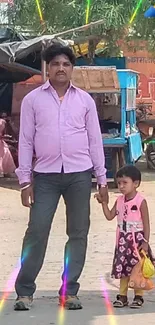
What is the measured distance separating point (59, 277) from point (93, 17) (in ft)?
26.9

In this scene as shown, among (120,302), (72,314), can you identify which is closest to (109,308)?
(120,302)

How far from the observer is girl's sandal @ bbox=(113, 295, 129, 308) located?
16.6ft

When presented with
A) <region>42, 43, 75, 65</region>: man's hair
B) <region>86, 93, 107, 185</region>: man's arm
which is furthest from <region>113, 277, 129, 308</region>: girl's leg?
<region>42, 43, 75, 65</region>: man's hair

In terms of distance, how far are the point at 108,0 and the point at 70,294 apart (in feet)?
30.2

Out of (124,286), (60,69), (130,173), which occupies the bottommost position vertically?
(124,286)

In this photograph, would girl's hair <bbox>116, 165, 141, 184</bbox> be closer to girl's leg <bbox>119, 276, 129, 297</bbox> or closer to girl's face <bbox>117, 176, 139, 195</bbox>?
girl's face <bbox>117, 176, 139, 195</bbox>

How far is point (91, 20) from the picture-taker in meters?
13.5

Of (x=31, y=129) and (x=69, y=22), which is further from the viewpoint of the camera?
(x=69, y=22)

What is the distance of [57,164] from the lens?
4.89m

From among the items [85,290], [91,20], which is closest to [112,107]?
[91,20]

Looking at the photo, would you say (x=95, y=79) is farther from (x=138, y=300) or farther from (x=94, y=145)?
(x=138, y=300)

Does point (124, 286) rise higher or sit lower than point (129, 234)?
lower

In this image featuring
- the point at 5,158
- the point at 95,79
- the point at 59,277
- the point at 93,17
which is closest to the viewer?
the point at 59,277

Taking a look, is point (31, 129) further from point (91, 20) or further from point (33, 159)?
point (91, 20)
